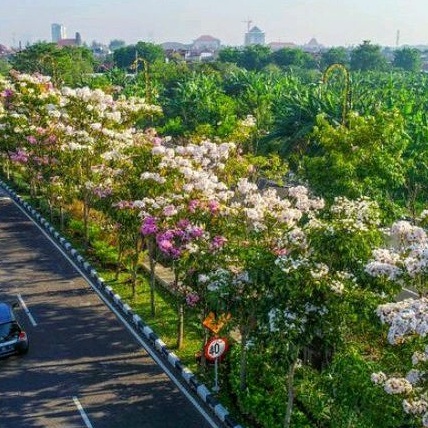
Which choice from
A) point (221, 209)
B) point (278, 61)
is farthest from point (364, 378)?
point (278, 61)

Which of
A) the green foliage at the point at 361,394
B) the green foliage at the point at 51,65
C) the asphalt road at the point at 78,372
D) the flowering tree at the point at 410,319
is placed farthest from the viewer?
the green foliage at the point at 51,65

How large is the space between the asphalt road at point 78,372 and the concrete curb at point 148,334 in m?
0.39

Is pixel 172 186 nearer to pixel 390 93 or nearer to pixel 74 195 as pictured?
pixel 74 195

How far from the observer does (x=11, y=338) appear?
56.9 ft

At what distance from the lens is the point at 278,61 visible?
141000 mm

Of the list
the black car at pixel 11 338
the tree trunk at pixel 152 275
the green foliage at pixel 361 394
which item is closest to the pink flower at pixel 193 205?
the tree trunk at pixel 152 275

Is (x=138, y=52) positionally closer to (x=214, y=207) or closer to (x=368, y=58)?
(x=368, y=58)

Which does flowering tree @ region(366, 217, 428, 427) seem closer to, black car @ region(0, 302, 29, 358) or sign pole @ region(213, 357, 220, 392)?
sign pole @ region(213, 357, 220, 392)

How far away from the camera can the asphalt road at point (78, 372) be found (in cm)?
1489

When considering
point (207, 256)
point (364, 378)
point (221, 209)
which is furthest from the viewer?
point (221, 209)

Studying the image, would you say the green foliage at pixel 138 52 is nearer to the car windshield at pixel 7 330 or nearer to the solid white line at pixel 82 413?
the car windshield at pixel 7 330

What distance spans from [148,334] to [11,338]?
13.4ft

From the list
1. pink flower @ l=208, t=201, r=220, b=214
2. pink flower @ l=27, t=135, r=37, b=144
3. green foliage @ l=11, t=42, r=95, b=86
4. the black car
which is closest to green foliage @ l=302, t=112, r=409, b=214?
pink flower @ l=208, t=201, r=220, b=214

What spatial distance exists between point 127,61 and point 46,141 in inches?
5014
